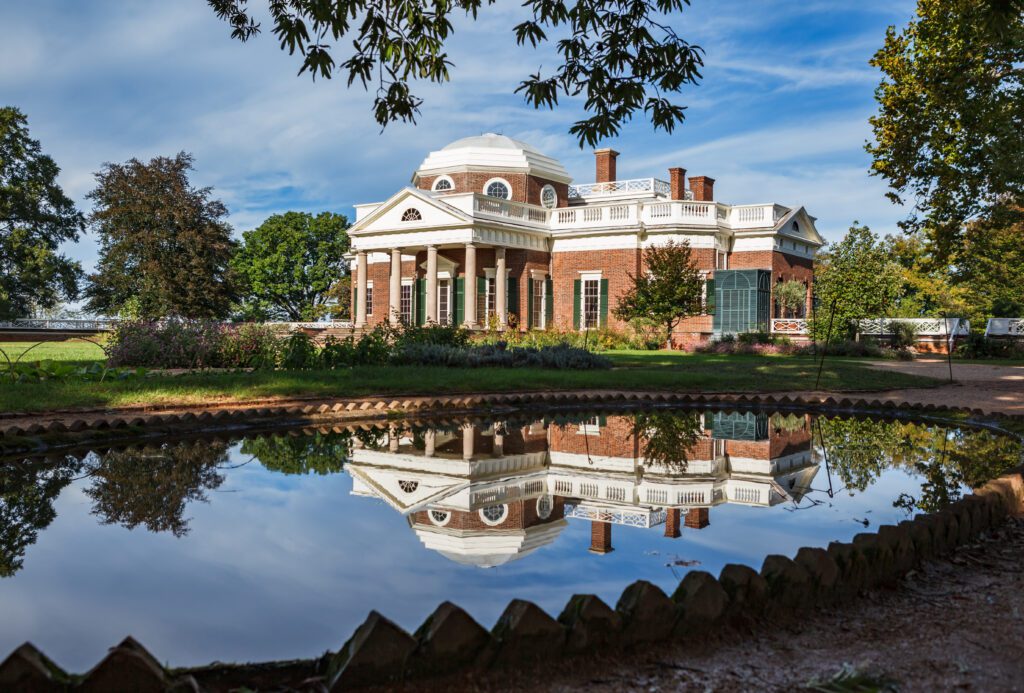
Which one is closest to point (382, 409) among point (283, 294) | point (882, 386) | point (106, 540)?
point (106, 540)

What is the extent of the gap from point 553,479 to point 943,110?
54.0 ft

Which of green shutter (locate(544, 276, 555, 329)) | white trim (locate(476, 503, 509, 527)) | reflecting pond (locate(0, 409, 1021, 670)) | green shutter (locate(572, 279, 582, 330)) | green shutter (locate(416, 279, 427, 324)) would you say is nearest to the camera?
reflecting pond (locate(0, 409, 1021, 670))

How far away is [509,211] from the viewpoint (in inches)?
1203

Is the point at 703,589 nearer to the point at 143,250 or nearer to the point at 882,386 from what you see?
the point at 882,386

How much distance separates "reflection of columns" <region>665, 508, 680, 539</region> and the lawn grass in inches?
247

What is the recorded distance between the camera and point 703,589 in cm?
267

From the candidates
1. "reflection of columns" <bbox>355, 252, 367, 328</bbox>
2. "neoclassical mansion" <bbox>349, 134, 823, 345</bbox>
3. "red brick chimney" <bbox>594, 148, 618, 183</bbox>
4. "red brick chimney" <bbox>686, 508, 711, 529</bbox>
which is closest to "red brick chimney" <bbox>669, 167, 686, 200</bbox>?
"neoclassical mansion" <bbox>349, 134, 823, 345</bbox>

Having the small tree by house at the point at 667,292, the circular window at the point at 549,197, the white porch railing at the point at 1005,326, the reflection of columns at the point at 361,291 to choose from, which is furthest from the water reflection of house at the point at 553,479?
the circular window at the point at 549,197

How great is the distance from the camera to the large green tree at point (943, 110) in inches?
596

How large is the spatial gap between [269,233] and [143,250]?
13799mm

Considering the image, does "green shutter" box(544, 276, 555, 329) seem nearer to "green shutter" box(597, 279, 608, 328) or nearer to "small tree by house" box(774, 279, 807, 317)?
"green shutter" box(597, 279, 608, 328)

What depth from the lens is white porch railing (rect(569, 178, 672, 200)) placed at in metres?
33.6

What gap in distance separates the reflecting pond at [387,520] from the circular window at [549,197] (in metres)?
26.8

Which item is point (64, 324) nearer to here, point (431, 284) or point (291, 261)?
point (291, 261)
